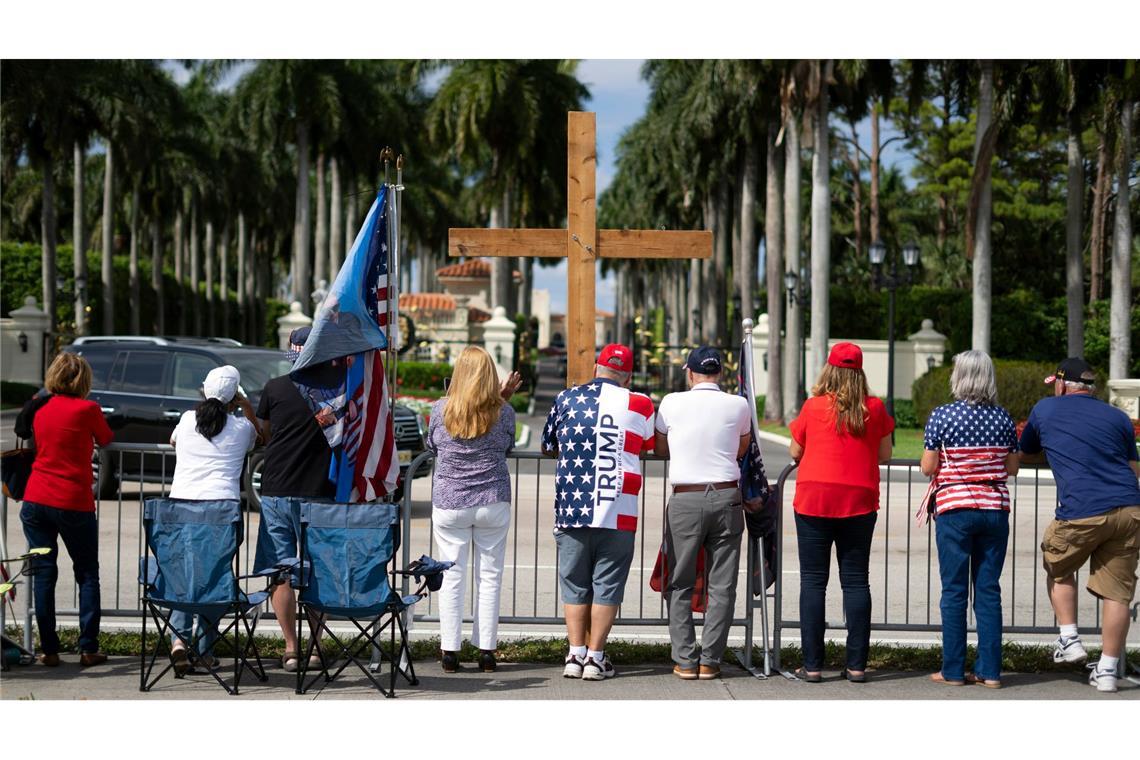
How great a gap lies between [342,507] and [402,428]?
29.7 ft

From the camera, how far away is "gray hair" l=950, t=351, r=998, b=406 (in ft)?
22.7

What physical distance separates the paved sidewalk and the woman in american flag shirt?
27 cm

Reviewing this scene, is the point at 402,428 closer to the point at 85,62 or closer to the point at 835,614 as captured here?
the point at 835,614

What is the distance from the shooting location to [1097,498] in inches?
271

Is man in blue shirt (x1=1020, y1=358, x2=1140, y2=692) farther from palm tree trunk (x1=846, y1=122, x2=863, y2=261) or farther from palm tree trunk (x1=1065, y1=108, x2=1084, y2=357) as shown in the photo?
palm tree trunk (x1=846, y1=122, x2=863, y2=261)

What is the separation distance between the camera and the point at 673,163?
52219mm

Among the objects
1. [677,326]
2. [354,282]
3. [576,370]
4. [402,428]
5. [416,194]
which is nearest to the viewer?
[354,282]

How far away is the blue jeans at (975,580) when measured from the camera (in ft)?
22.6

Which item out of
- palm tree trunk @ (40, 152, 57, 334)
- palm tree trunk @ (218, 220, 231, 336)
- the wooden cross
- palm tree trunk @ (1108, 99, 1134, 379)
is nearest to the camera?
the wooden cross

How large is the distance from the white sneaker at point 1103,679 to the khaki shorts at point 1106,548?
1.23ft

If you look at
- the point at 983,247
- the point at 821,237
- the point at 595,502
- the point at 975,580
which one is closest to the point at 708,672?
the point at 595,502

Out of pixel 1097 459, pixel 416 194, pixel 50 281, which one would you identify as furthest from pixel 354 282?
pixel 416 194

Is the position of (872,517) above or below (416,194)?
below

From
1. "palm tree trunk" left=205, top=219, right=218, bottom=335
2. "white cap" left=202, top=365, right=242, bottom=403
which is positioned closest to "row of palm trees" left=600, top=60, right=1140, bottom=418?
"white cap" left=202, top=365, right=242, bottom=403
